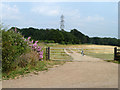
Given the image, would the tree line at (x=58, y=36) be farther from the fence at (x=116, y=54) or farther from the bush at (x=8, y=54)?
the bush at (x=8, y=54)

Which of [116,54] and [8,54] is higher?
[8,54]

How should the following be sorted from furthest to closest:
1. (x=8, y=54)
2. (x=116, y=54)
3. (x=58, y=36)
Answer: (x=58, y=36) → (x=116, y=54) → (x=8, y=54)

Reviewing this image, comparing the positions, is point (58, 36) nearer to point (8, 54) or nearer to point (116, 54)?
point (116, 54)

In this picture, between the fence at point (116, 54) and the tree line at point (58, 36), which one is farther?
the tree line at point (58, 36)

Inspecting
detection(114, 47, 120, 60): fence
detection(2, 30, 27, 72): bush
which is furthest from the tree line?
detection(2, 30, 27, 72): bush

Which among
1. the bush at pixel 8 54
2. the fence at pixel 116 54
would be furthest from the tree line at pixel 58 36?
the bush at pixel 8 54

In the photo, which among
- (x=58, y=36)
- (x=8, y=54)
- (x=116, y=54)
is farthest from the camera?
(x=58, y=36)

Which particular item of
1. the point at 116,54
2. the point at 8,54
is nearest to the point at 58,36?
the point at 116,54

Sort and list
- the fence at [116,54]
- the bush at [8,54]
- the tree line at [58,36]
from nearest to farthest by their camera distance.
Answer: the bush at [8,54]
the fence at [116,54]
the tree line at [58,36]

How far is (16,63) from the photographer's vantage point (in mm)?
8781

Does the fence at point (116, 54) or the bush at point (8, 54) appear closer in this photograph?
the bush at point (8, 54)

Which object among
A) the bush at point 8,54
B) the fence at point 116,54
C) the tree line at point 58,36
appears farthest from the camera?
the tree line at point 58,36

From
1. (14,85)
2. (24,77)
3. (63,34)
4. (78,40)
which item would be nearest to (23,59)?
(24,77)

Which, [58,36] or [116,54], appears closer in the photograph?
[116,54]
